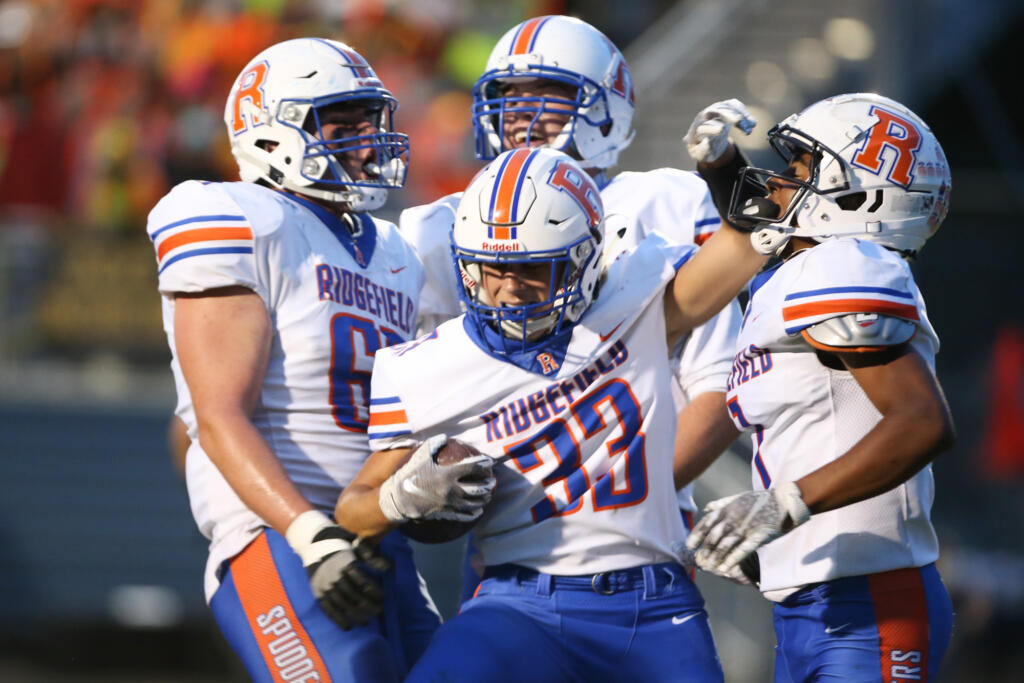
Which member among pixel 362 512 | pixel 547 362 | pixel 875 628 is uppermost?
pixel 547 362

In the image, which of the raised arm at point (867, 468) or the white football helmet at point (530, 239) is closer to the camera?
the raised arm at point (867, 468)

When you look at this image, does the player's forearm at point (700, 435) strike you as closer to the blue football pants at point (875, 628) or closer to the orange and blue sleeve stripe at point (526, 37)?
the blue football pants at point (875, 628)

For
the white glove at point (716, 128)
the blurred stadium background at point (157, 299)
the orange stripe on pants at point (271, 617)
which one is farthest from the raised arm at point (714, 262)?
the blurred stadium background at point (157, 299)

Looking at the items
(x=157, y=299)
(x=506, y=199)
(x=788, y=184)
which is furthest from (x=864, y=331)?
(x=157, y=299)

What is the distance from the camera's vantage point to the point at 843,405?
3.14m

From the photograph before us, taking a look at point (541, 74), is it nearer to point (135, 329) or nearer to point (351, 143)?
point (351, 143)

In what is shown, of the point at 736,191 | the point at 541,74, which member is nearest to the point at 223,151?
the point at 541,74

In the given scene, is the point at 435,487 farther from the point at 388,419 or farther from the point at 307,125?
the point at 307,125

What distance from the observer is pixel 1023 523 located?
29.7 ft

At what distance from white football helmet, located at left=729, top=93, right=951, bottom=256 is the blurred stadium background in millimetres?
5239

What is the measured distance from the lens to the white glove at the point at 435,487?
3.13 meters

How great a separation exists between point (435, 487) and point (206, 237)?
97cm

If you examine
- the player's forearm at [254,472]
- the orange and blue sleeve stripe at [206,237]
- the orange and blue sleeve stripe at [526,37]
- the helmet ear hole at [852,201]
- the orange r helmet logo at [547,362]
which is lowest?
the player's forearm at [254,472]

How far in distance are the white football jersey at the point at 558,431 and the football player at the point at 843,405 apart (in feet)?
0.81
